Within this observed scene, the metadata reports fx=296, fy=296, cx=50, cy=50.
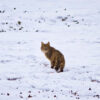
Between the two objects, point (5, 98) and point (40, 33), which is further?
point (40, 33)

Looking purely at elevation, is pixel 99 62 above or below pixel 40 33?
below

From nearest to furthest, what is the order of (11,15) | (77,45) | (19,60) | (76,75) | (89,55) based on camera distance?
(76,75) → (19,60) → (89,55) → (77,45) → (11,15)

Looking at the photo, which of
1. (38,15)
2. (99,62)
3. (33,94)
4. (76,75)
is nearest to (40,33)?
(38,15)

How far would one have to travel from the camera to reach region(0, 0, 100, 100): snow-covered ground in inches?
383

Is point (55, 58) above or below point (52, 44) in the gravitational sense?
below

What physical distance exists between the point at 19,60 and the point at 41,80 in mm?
3157

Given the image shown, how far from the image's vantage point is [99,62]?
1357 centimetres

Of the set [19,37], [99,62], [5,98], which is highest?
[19,37]

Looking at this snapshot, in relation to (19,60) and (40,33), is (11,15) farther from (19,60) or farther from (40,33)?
(19,60)

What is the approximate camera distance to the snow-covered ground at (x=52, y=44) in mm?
9727

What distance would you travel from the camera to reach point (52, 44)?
17250 millimetres

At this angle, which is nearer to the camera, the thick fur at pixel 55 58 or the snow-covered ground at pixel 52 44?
the snow-covered ground at pixel 52 44

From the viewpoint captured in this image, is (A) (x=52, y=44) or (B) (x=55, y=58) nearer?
(B) (x=55, y=58)

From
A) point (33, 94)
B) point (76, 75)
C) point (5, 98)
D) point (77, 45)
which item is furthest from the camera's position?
point (77, 45)
